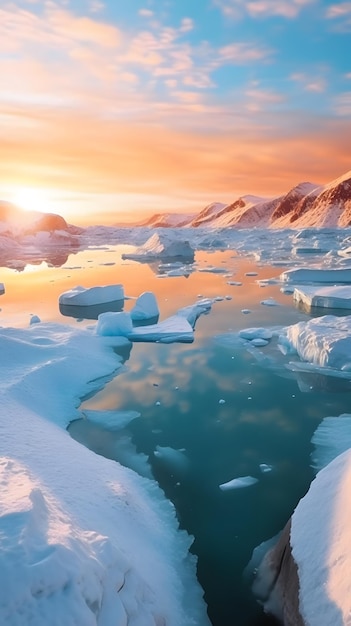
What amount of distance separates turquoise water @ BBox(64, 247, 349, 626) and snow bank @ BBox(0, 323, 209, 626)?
237 mm

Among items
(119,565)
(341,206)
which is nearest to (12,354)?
(119,565)

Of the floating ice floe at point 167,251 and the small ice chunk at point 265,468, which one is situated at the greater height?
the floating ice floe at point 167,251

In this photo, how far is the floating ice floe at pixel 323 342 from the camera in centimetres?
693

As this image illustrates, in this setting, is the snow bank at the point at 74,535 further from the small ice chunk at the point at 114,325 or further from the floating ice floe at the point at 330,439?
the small ice chunk at the point at 114,325

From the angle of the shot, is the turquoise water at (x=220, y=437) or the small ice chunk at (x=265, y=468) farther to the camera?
the small ice chunk at (x=265, y=468)

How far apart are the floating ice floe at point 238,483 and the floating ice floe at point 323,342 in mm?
3359

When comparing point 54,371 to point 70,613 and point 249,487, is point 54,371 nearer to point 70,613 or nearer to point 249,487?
point 249,487

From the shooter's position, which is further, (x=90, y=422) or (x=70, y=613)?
(x=90, y=422)

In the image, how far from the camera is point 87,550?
6.87ft

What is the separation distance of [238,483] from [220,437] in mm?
900

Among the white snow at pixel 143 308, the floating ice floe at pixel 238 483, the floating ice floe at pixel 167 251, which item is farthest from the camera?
the floating ice floe at pixel 167 251

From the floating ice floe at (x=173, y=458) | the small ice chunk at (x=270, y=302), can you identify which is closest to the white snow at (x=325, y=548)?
the floating ice floe at (x=173, y=458)

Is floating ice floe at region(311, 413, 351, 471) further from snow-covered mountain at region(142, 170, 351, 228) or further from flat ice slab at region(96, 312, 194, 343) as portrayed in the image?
snow-covered mountain at region(142, 170, 351, 228)

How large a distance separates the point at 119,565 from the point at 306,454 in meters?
2.99
